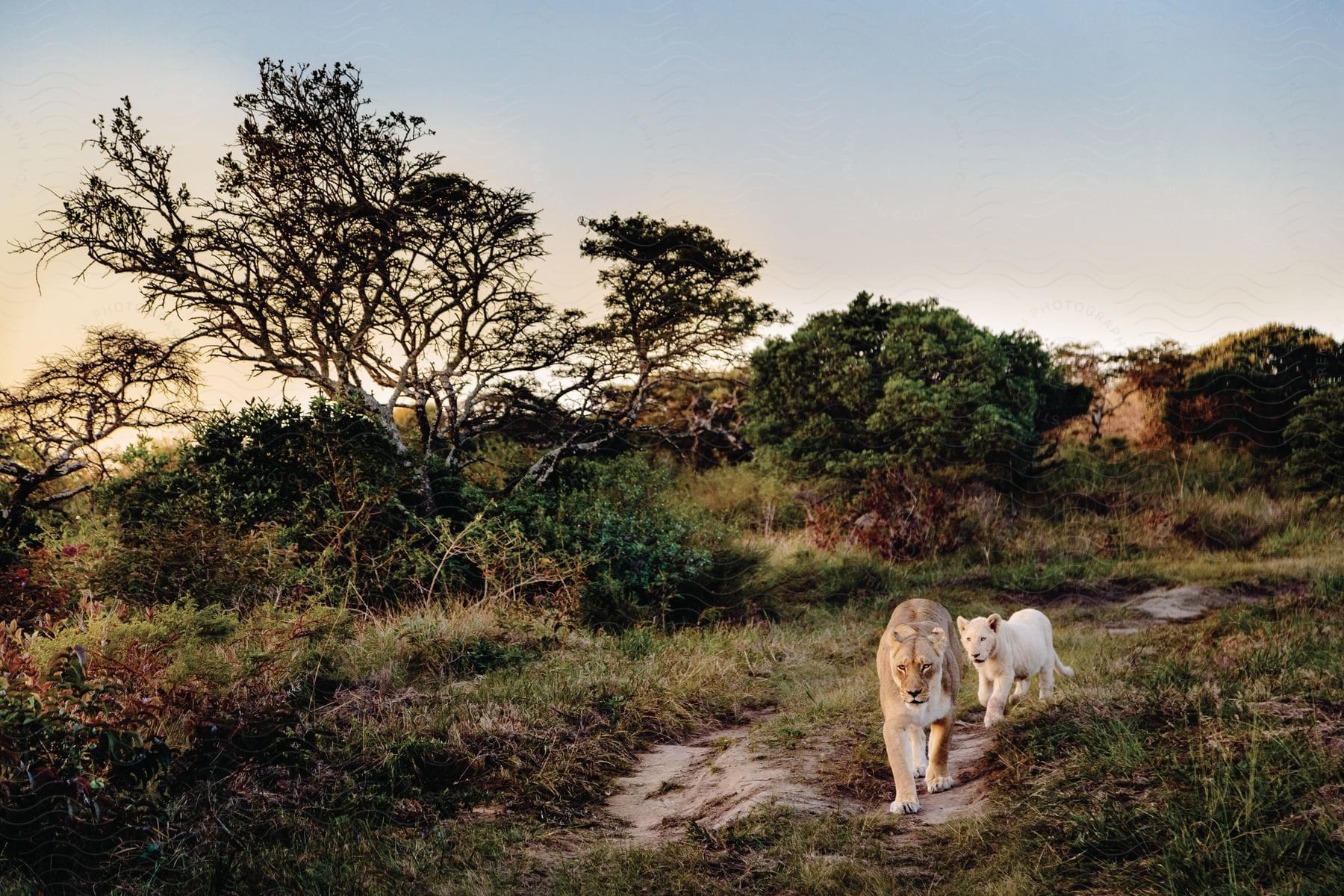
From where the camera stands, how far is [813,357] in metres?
18.8

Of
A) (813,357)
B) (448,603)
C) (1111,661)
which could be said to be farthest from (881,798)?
(813,357)

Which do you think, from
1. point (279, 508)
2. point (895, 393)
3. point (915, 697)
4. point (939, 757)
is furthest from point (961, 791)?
point (895, 393)

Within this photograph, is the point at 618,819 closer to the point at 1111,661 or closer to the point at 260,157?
the point at 1111,661

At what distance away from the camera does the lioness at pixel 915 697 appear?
15.8 ft

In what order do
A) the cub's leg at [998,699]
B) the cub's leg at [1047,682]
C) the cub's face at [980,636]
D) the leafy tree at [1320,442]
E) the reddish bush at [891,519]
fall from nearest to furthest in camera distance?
the cub's face at [980,636] < the cub's leg at [998,699] < the cub's leg at [1047,682] < the reddish bush at [891,519] < the leafy tree at [1320,442]

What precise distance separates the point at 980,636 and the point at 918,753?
2.57 feet

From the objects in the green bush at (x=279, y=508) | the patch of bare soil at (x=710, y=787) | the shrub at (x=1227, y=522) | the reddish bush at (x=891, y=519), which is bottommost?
the patch of bare soil at (x=710, y=787)

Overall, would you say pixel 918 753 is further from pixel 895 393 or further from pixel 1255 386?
pixel 1255 386

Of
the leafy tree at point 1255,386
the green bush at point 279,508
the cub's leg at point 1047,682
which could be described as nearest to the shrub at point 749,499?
the green bush at point 279,508

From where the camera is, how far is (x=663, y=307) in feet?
56.3

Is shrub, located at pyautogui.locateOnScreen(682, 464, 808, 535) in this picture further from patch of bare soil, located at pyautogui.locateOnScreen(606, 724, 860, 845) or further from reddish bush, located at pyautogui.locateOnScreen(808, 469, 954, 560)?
patch of bare soil, located at pyautogui.locateOnScreen(606, 724, 860, 845)

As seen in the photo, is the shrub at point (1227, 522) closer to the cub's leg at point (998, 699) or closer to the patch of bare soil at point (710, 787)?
the cub's leg at point (998, 699)

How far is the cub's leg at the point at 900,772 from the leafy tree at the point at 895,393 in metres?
12.9

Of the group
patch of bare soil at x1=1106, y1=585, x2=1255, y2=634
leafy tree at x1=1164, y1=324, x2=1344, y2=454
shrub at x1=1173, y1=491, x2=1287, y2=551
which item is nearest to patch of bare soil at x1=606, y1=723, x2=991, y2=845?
patch of bare soil at x1=1106, y1=585, x2=1255, y2=634
